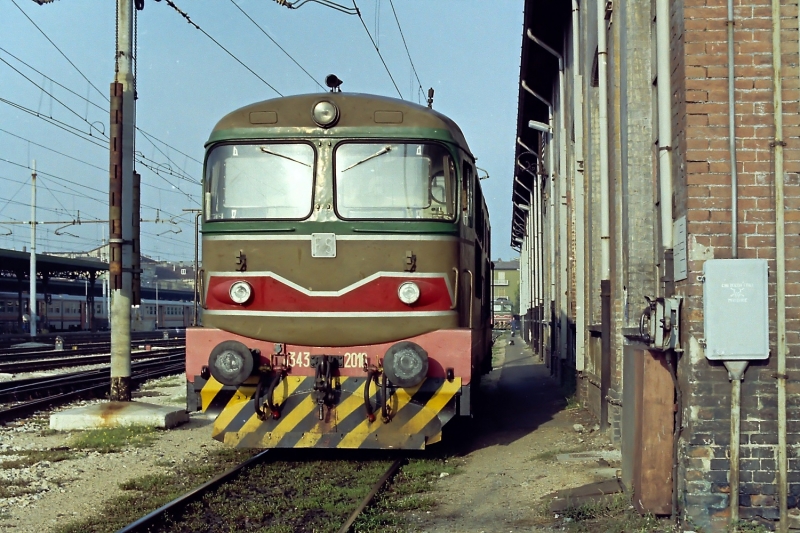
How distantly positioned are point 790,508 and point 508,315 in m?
80.7

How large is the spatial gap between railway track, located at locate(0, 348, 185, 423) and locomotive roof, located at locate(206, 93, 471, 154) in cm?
589

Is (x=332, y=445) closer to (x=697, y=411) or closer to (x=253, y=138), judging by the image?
(x=253, y=138)

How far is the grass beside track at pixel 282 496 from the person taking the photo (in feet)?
20.1

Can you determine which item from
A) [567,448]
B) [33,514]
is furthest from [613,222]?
[33,514]

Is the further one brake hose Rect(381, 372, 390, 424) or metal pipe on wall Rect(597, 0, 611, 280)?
metal pipe on wall Rect(597, 0, 611, 280)

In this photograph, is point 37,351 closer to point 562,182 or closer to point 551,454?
point 562,182

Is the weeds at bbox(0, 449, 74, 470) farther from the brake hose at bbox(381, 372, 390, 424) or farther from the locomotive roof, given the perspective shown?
the locomotive roof

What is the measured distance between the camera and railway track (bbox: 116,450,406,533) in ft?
19.2

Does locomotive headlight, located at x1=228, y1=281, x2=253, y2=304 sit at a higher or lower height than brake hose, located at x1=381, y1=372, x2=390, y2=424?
higher

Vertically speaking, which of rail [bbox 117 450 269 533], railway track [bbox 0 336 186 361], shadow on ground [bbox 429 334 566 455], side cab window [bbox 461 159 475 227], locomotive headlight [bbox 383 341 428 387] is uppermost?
side cab window [bbox 461 159 475 227]

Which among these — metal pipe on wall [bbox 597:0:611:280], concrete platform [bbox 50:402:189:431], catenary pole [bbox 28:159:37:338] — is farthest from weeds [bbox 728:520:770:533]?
catenary pole [bbox 28:159:37:338]

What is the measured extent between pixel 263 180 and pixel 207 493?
295 centimetres

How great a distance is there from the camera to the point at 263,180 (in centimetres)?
840

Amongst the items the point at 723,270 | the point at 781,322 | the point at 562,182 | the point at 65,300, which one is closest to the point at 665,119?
the point at 723,270
